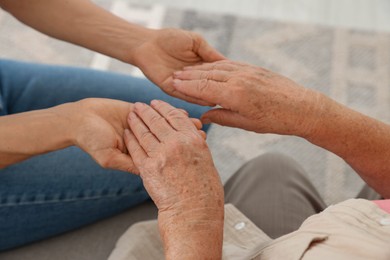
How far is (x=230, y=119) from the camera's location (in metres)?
1.10

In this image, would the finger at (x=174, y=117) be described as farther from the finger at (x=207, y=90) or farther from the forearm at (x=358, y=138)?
the forearm at (x=358, y=138)

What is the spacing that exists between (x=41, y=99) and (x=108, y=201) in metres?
0.32

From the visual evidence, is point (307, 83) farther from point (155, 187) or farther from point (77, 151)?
point (155, 187)

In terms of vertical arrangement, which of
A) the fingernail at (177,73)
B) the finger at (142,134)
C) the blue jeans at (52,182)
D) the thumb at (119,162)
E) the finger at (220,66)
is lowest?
the blue jeans at (52,182)

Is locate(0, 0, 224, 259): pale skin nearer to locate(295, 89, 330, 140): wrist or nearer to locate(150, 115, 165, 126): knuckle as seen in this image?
locate(150, 115, 165, 126): knuckle

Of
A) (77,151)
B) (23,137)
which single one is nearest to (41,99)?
(77,151)

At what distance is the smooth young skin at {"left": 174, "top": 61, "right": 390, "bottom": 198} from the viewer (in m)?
1.04

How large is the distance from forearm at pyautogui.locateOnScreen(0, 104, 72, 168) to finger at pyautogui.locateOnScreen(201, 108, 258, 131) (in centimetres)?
30

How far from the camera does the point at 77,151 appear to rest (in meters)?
1.20

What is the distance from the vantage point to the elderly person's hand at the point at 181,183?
33.1 inches

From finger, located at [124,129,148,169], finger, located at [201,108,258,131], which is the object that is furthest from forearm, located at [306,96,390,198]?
finger, located at [124,129,148,169]

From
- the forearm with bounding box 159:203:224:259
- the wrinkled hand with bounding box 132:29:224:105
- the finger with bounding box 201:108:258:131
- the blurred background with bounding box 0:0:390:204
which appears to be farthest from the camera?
the blurred background with bounding box 0:0:390:204

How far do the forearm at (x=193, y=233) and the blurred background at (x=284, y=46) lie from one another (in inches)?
34.5

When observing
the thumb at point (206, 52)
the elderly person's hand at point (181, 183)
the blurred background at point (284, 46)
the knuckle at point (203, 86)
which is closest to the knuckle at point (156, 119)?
the elderly person's hand at point (181, 183)
